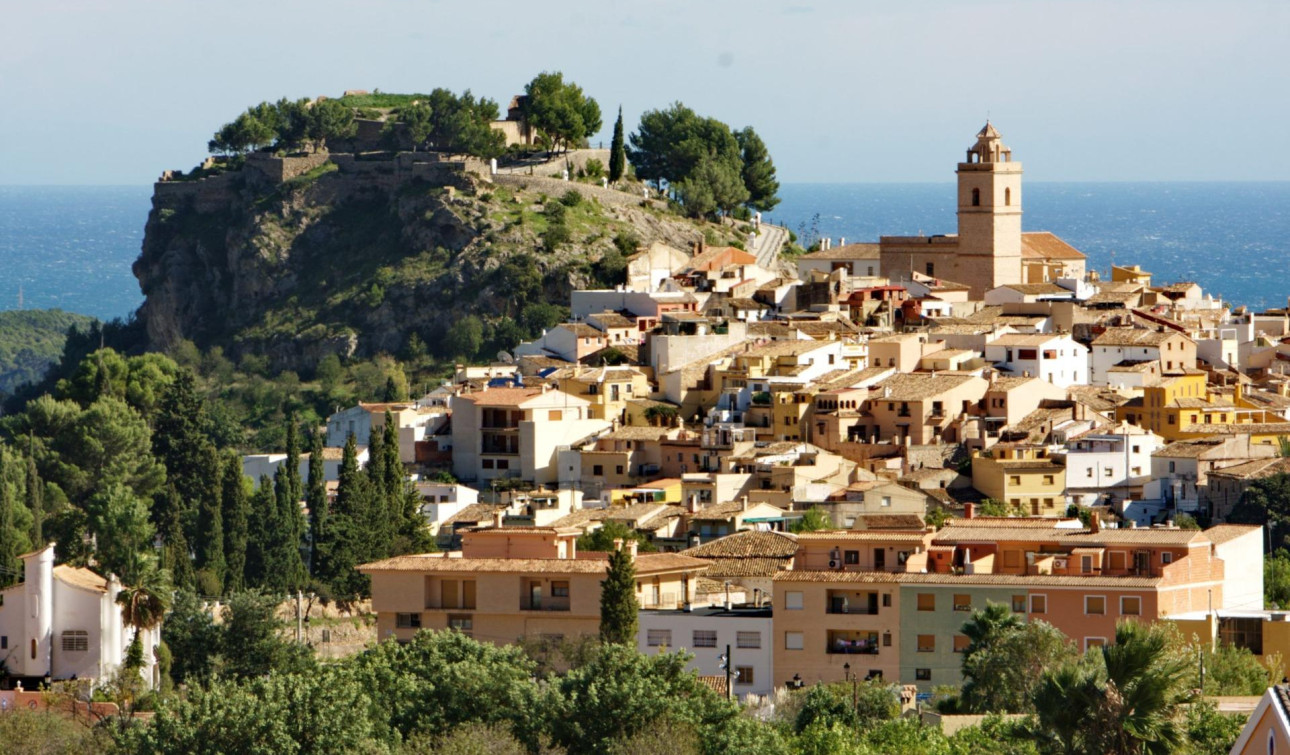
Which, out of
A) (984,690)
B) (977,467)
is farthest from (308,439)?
(984,690)

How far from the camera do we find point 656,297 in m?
78.1

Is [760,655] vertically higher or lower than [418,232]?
lower

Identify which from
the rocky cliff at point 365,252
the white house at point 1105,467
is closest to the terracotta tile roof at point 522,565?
the white house at point 1105,467

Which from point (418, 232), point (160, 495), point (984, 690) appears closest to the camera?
point (984, 690)

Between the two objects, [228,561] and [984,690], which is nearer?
[984,690]

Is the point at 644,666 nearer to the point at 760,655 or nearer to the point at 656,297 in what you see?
the point at 760,655

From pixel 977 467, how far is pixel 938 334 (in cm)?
1085

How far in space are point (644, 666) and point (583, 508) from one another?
25705mm

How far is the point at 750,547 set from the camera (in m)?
50.9

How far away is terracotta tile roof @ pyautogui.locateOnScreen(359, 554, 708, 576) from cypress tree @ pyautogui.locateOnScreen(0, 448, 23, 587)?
10871 millimetres

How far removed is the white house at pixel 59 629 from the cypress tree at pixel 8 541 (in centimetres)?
486

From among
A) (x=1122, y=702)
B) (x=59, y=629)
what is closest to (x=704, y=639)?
(x=59, y=629)

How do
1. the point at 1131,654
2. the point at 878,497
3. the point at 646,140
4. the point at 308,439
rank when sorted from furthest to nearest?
the point at 646,140, the point at 308,439, the point at 878,497, the point at 1131,654

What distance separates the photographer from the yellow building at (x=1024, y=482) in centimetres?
6053
